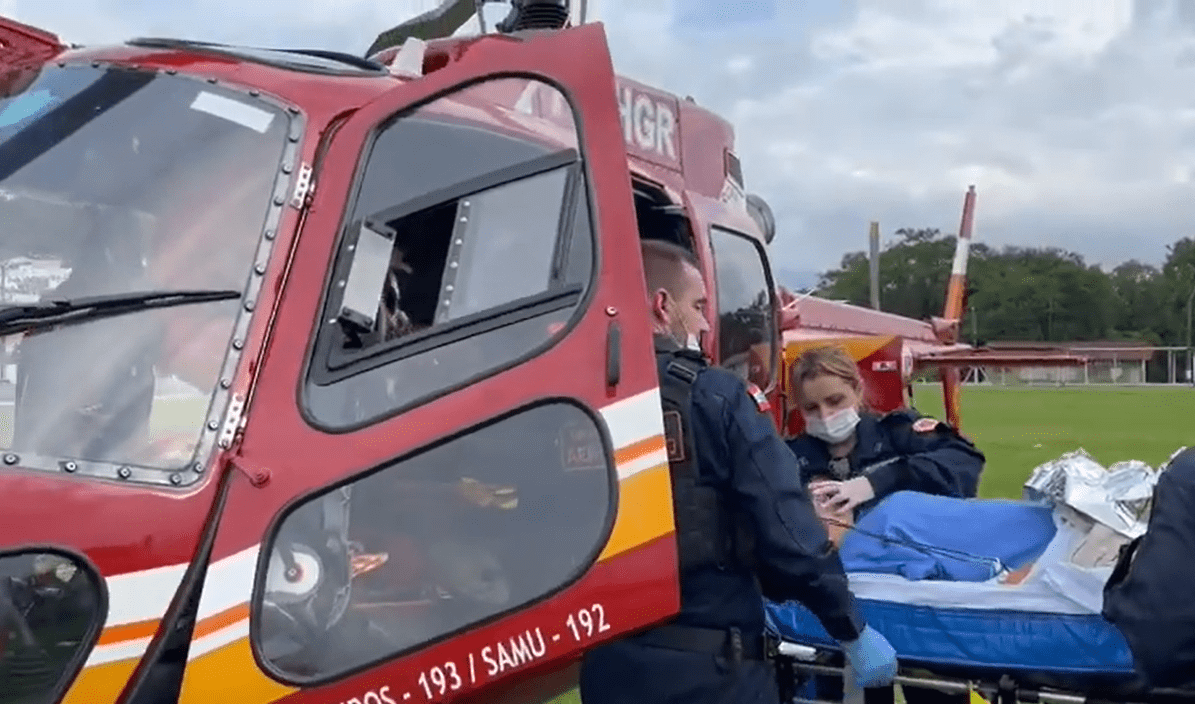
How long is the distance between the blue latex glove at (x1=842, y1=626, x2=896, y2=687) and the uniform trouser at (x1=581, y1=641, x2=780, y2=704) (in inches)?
8.2

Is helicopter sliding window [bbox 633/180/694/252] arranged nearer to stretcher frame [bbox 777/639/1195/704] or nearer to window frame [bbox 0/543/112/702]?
stretcher frame [bbox 777/639/1195/704]

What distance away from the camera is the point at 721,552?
2.91 m

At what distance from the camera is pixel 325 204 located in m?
2.46

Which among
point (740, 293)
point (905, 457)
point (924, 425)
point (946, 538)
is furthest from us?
point (740, 293)

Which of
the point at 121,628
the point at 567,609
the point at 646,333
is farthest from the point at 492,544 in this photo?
the point at 121,628

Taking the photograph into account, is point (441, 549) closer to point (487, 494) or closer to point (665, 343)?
point (487, 494)

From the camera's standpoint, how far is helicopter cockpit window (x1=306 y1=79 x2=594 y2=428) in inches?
95.3

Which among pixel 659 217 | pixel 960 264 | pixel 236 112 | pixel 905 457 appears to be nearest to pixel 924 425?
pixel 905 457

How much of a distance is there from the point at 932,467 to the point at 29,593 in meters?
2.75

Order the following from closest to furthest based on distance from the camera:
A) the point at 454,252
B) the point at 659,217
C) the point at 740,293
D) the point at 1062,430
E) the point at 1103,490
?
the point at 454,252 → the point at 1103,490 → the point at 659,217 → the point at 740,293 → the point at 1062,430

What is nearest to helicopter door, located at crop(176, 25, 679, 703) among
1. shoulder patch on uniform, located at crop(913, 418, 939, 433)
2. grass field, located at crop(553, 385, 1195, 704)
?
shoulder patch on uniform, located at crop(913, 418, 939, 433)

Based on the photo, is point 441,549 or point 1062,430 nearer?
point 441,549

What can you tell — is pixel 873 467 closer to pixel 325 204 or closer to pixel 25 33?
pixel 325 204

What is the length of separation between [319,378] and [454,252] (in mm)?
417
